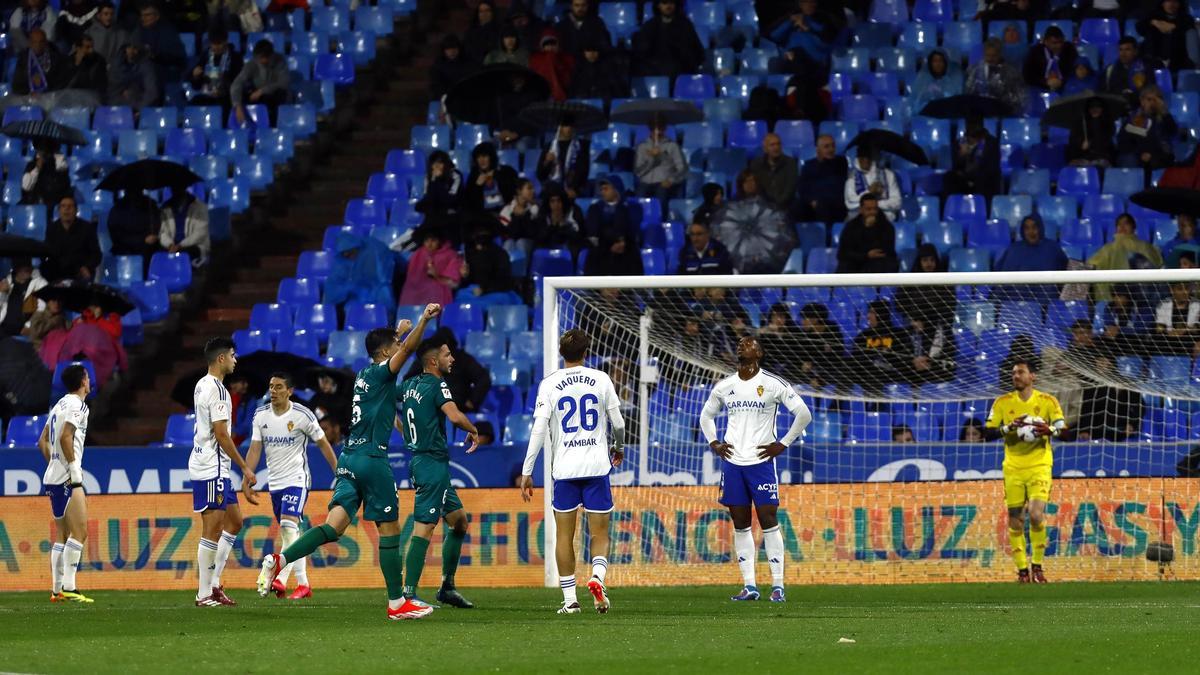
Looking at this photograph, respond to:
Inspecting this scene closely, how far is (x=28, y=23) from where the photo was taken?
27375mm

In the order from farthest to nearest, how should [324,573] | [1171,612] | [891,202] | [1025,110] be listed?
[1025,110], [891,202], [324,573], [1171,612]

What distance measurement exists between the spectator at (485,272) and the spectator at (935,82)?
5799mm

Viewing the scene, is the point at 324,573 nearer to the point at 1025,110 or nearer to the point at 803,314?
the point at 803,314

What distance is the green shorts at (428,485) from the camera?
13.4 metres

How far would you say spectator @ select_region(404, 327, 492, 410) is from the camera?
1945 centimetres

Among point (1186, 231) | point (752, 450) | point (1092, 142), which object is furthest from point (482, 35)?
point (752, 450)

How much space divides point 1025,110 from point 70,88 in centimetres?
1365

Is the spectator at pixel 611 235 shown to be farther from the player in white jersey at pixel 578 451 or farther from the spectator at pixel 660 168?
the player in white jersey at pixel 578 451

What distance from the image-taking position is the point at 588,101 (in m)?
23.9

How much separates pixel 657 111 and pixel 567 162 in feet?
4.27

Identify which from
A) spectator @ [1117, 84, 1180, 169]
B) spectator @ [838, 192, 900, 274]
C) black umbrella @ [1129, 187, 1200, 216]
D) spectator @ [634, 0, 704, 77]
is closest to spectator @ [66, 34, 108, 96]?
spectator @ [634, 0, 704, 77]

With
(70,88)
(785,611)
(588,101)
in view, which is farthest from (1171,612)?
(70,88)

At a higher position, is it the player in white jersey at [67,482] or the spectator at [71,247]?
the spectator at [71,247]

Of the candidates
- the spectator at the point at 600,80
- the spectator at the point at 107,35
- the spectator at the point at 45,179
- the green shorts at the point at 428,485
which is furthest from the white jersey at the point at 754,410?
the spectator at the point at 107,35
